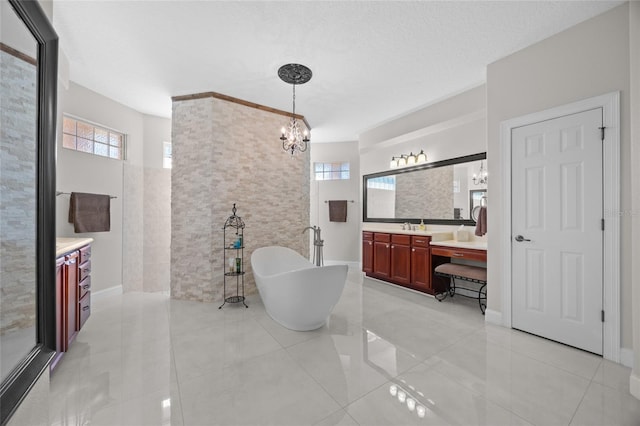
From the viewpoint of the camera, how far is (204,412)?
1.60m

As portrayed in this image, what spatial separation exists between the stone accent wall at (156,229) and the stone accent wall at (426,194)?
421 cm

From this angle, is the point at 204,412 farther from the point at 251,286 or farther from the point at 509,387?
the point at 251,286

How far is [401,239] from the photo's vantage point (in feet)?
14.0

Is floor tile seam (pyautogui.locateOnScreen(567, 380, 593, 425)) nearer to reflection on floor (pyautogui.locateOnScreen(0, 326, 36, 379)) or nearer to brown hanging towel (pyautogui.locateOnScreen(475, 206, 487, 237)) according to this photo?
brown hanging towel (pyautogui.locateOnScreen(475, 206, 487, 237))

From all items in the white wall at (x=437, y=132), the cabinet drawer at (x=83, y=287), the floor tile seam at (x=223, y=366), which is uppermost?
the white wall at (x=437, y=132)

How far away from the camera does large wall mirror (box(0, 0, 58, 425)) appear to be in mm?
985

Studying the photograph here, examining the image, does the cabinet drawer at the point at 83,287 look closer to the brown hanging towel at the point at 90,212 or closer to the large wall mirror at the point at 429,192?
the brown hanging towel at the point at 90,212

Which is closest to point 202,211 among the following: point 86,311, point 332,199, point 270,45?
point 86,311

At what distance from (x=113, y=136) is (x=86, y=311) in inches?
107

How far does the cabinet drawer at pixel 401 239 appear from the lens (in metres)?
4.18

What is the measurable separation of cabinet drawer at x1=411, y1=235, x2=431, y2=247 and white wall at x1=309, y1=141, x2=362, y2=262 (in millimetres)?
1953

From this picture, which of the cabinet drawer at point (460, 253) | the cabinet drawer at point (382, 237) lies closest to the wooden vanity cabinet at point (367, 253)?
the cabinet drawer at point (382, 237)

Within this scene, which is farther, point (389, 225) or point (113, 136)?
point (389, 225)

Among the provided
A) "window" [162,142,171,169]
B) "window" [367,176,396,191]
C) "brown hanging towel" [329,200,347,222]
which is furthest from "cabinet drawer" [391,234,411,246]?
"window" [162,142,171,169]
